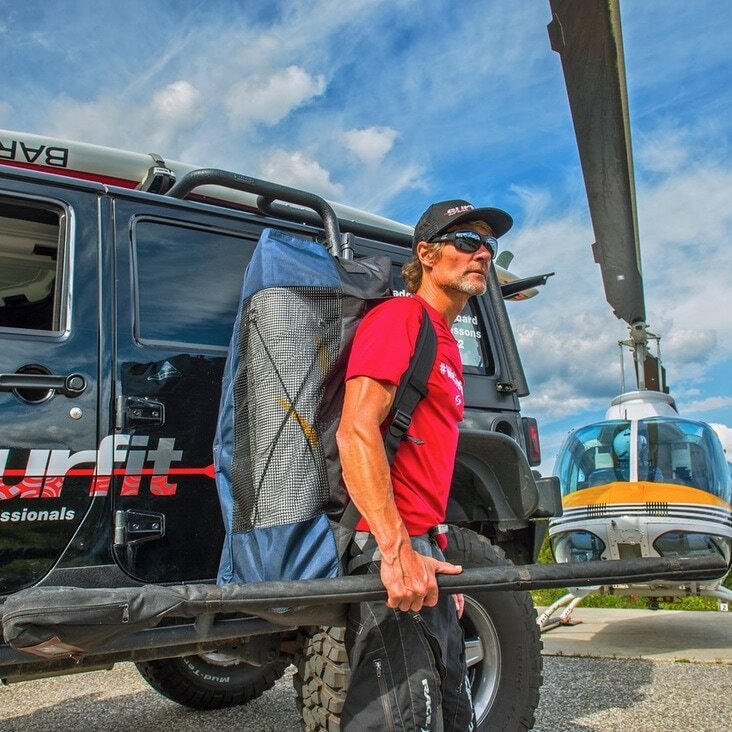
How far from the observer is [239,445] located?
2.24 m

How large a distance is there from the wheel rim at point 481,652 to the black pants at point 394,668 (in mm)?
1244

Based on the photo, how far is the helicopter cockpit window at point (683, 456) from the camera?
7484 mm

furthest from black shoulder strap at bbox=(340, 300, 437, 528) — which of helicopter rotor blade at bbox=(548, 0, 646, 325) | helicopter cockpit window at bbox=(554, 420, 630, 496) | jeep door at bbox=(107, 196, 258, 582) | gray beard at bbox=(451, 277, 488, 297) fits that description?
helicopter cockpit window at bbox=(554, 420, 630, 496)

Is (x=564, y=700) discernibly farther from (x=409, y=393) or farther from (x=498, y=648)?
(x=409, y=393)

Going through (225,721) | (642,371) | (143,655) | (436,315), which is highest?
(642,371)

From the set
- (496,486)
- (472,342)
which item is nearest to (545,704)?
(496,486)

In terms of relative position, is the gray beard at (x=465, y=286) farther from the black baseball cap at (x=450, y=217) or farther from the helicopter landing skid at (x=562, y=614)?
the helicopter landing skid at (x=562, y=614)

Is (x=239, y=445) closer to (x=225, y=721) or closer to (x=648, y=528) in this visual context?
(x=225, y=721)

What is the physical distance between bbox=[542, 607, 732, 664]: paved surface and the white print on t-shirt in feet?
15.4

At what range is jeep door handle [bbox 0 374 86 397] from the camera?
2621mm

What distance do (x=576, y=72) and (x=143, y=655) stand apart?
6216 millimetres

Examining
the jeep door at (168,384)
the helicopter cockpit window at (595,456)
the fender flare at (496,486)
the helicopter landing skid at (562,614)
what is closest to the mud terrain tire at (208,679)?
the fender flare at (496,486)

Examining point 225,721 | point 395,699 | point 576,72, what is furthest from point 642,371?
point 395,699

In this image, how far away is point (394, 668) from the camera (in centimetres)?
191
